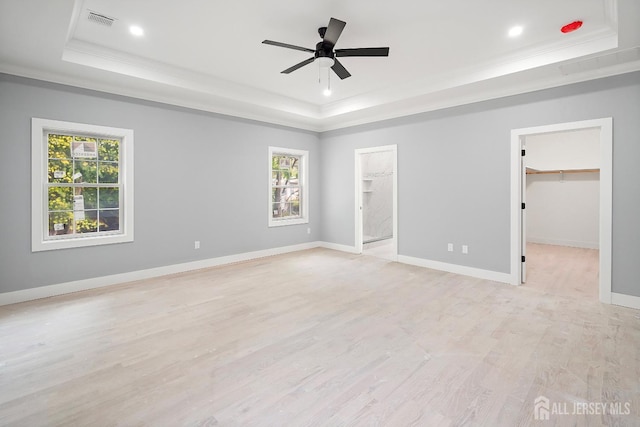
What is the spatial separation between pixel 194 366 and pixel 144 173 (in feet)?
10.6

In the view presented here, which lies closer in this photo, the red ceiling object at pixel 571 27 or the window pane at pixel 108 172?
the red ceiling object at pixel 571 27

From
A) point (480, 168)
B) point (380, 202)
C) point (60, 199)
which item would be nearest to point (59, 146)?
point (60, 199)

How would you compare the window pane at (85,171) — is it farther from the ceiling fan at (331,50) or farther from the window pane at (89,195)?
the ceiling fan at (331,50)

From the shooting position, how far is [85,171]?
4.11 metres

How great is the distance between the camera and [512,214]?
4.25m

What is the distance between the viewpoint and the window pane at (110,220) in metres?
4.30

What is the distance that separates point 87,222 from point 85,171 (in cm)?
67

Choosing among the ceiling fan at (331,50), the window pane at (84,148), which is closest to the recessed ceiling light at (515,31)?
the ceiling fan at (331,50)

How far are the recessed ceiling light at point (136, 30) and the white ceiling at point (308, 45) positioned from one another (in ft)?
0.18

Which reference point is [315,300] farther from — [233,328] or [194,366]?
[194,366]

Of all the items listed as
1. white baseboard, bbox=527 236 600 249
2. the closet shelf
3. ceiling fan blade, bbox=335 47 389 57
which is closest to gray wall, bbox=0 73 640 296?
ceiling fan blade, bbox=335 47 389 57

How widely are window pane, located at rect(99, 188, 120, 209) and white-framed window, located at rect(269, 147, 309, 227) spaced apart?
8.30ft

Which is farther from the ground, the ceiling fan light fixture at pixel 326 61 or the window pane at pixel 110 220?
the ceiling fan light fixture at pixel 326 61

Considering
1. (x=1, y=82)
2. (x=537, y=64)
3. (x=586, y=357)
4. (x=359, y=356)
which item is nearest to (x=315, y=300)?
(x=359, y=356)
